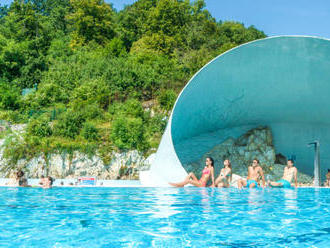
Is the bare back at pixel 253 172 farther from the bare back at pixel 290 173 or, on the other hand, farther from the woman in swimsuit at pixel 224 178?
the bare back at pixel 290 173

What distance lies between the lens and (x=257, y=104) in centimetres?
1174

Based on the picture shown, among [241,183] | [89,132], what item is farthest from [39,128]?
[241,183]

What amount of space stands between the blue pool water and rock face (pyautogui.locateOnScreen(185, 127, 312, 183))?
655 cm

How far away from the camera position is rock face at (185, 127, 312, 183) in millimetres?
12336

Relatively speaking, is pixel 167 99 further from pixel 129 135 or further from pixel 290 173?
pixel 290 173

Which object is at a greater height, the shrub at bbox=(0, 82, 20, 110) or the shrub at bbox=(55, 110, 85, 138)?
the shrub at bbox=(0, 82, 20, 110)

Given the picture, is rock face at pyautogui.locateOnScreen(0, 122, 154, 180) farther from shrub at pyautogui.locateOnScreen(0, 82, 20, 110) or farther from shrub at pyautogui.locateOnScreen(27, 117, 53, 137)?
shrub at pyautogui.locateOnScreen(0, 82, 20, 110)

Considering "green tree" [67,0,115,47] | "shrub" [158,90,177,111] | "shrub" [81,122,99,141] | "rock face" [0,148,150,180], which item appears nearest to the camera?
"rock face" [0,148,150,180]

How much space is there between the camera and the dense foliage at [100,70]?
1558cm

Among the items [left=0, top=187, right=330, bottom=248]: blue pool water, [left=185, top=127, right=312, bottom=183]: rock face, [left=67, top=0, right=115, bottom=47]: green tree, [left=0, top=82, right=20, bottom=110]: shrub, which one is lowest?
[left=0, top=187, right=330, bottom=248]: blue pool water

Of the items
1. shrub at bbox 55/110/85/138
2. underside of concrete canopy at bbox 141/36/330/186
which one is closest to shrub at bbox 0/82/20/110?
shrub at bbox 55/110/85/138

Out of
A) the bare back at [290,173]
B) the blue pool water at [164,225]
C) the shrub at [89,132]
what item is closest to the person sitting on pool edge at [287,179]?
the bare back at [290,173]

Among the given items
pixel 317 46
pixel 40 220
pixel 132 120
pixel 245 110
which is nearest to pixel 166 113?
pixel 132 120

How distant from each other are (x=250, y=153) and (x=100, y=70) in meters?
13.9
